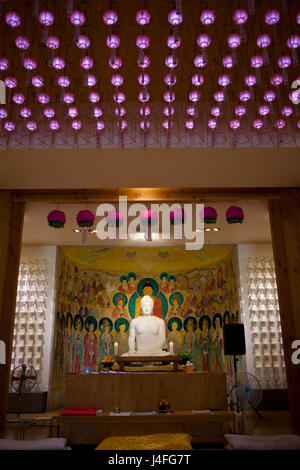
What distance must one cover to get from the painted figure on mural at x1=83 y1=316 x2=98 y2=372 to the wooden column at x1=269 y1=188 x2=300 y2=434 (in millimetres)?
5406

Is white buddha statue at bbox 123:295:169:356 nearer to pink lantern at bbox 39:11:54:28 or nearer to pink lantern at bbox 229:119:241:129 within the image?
pink lantern at bbox 229:119:241:129

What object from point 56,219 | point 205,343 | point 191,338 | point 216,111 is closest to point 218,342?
point 205,343

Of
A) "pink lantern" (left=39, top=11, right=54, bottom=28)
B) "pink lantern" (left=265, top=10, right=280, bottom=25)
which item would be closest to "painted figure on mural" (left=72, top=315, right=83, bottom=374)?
"pink lantern" (left=39, top=11, right=54, bottom=28)

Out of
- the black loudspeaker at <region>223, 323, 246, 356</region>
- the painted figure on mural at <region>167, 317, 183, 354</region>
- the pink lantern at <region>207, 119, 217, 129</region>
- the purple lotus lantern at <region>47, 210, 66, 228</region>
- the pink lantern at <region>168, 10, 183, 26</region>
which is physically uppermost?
the pink lantern at <region>207, 119, 217, 129</region>

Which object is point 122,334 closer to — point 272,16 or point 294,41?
point 294,41

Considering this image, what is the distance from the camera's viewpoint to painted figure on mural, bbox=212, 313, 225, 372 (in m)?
9.60

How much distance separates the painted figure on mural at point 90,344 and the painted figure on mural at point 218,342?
3.07 metres

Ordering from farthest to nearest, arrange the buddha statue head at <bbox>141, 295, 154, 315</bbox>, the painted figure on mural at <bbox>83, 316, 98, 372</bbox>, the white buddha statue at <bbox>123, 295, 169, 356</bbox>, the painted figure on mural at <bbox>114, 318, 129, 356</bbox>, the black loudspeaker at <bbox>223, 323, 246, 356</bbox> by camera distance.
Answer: the painted figure on mural at <bbox>114, 318, 129, 356</bbox> < the painted figure on mural at <bbox>83, 316, 98, 372</bbox> < the buddha statue head at <bbox>141, 295, 154, 315</bbox> < the white buddha statue at <bbox>123, 295, 169, 356</bbox> < the black loudspeaker at <bbox>223, 323, 246, 356</bbox>

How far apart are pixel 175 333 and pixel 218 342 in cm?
115

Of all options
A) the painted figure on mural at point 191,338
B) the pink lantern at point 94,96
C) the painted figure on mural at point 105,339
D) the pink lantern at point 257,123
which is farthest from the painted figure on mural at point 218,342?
the pink lantern at point 94,96

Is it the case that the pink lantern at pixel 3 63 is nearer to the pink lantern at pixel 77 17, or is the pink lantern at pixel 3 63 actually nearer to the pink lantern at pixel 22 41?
the pink lantern at pixel 22 41

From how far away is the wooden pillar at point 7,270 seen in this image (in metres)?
6.09

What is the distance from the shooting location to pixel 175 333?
Answer: 33.4 feet
